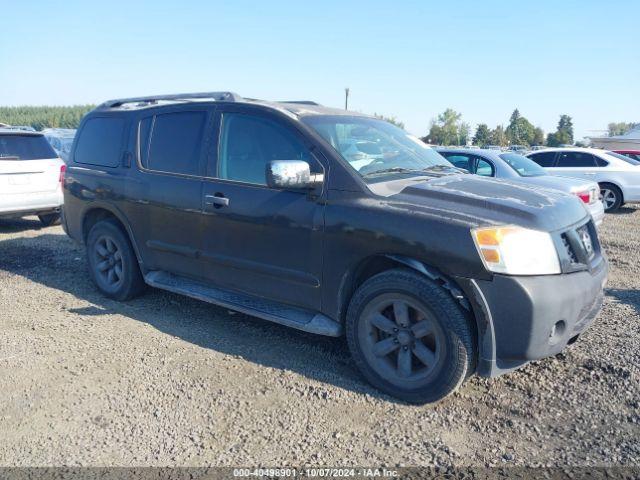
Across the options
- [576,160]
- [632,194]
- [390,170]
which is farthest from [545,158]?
[390,170]

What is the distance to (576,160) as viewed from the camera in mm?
13125

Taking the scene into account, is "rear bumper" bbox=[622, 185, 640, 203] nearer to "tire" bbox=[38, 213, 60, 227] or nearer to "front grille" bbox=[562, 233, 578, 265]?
"front grille" bbox=[562, 233, 578, 265]

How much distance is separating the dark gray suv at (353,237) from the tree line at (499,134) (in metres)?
72.1

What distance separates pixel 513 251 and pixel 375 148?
152 cm

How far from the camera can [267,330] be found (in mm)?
4531

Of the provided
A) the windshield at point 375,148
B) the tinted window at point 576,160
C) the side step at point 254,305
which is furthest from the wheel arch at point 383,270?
the tinted window at point 576,160

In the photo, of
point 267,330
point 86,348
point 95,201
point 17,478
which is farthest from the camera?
point 95,201

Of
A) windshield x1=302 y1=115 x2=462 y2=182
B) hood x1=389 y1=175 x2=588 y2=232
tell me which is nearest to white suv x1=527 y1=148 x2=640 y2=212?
windshield x1=302 y1=115 x2=462 y2=182

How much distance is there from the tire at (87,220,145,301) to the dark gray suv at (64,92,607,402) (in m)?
0.02

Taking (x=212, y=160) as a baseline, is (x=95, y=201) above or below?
below

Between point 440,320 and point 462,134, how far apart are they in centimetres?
10380

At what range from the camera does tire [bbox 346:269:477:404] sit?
3.16m

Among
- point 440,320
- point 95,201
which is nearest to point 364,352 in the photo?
point 440,320

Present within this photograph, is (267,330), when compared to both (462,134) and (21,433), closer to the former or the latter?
(21,433)
